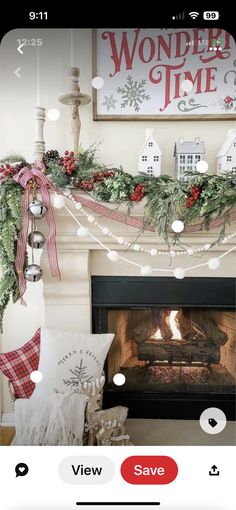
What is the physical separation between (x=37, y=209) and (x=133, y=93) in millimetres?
302

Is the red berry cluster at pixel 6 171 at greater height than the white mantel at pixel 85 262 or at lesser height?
greater

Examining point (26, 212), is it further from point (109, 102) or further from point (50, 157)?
point (109, 102)

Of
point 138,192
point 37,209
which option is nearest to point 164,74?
point 138,192

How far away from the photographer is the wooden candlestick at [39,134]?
74 centimetres

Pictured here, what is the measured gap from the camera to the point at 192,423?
1.05 meters

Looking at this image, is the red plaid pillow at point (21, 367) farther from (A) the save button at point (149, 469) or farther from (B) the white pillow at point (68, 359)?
(A) the save button at point (149, 469)

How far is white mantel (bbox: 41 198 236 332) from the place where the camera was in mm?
968

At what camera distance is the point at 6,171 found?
0.87 metres

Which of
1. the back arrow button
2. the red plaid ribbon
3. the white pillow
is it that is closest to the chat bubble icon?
the white pillow
